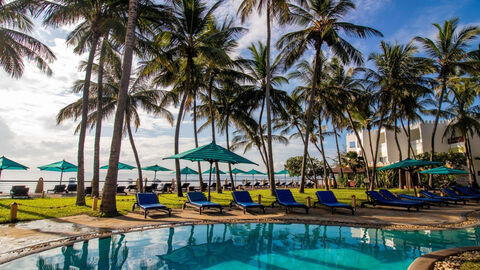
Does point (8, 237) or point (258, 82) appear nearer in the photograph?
point (8, 237)

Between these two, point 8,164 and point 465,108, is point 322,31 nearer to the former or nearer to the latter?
point 465,108

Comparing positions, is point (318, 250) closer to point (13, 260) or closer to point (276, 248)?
point (276, 248)

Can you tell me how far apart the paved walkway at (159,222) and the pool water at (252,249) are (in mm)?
458

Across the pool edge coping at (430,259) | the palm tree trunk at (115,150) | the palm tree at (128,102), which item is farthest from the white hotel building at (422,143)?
the palm tree trunk at (115,150)

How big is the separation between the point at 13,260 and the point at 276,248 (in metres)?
4.77

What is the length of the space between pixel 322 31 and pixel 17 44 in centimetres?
1540

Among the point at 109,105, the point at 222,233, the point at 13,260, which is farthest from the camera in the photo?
the point at 109,105

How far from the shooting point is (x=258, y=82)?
18.5 meters

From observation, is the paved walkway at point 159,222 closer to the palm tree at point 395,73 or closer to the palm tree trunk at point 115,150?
the palm tree trunk at point 115,150

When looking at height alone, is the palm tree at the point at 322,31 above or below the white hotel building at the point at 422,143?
above

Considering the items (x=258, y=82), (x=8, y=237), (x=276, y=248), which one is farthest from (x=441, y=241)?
(x=258, y=82)

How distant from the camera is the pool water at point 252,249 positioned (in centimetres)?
449

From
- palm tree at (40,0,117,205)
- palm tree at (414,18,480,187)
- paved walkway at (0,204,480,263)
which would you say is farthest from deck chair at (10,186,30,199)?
palm tree at (414,18,480,187)

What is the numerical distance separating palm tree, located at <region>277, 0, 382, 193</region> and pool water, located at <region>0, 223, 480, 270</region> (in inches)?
370
